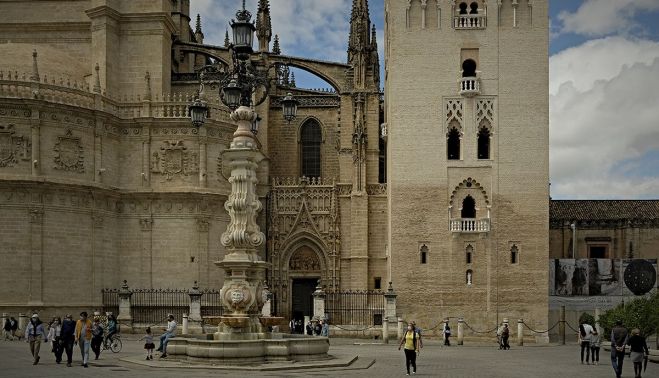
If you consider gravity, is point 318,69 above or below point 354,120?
above

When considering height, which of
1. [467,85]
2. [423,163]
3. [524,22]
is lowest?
[423,163]

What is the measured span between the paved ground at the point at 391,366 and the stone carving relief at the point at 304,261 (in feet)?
49.3

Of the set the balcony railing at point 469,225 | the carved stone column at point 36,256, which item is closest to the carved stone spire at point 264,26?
the balcony railing at point 469,225

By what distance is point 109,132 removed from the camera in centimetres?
4391

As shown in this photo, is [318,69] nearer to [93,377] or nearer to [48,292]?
[48,292]

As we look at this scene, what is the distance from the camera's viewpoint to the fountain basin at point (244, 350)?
21.2 metres

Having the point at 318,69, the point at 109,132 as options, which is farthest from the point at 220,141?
the point at 318,69

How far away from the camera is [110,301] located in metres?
A: 42.8

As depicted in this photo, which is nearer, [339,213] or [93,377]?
[93,377]

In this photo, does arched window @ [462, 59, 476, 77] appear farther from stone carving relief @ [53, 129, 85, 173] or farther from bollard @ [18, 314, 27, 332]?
bollard @ [18, 314, 27, 332]

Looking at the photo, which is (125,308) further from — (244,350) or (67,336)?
(244,350)

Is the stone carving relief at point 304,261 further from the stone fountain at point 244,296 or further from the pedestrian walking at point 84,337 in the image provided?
the stone fountain at point 244,296

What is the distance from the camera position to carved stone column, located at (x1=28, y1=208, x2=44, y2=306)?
132 ft

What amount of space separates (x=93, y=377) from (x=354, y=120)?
29145 mm
